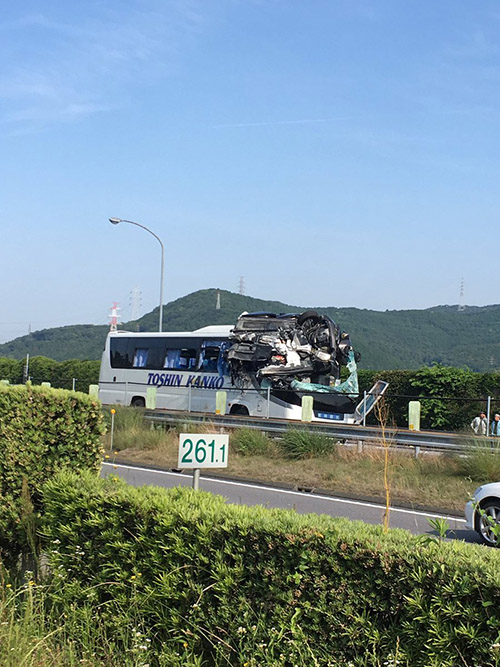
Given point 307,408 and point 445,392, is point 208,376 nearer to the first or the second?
point 307,408

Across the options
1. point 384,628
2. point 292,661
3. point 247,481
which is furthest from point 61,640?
point 247,481

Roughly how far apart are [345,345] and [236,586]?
A: 2067cm

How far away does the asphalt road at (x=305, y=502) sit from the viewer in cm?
1052

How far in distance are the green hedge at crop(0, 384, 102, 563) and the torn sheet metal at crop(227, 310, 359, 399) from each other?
16.8m

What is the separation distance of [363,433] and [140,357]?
15.0 meters

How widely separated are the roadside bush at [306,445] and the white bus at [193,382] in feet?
19.1

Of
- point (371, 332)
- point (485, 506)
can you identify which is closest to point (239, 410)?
point (485, 506)

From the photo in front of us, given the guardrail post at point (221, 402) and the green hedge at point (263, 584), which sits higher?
the guardrail post at point (221, 402)

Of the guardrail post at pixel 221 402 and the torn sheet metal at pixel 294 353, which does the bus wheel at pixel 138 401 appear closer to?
the torn sheet metal at pixel 294 353

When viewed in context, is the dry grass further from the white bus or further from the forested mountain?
the forested mountain

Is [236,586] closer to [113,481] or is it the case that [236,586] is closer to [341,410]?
[113,481]

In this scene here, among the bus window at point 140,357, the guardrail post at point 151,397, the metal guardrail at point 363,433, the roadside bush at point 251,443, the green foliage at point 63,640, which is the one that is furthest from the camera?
the bus window at point 140,357

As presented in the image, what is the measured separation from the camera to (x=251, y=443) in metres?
16.9

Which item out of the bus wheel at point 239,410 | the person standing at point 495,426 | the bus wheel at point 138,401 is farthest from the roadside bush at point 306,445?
the bus wheel at point 138,401
